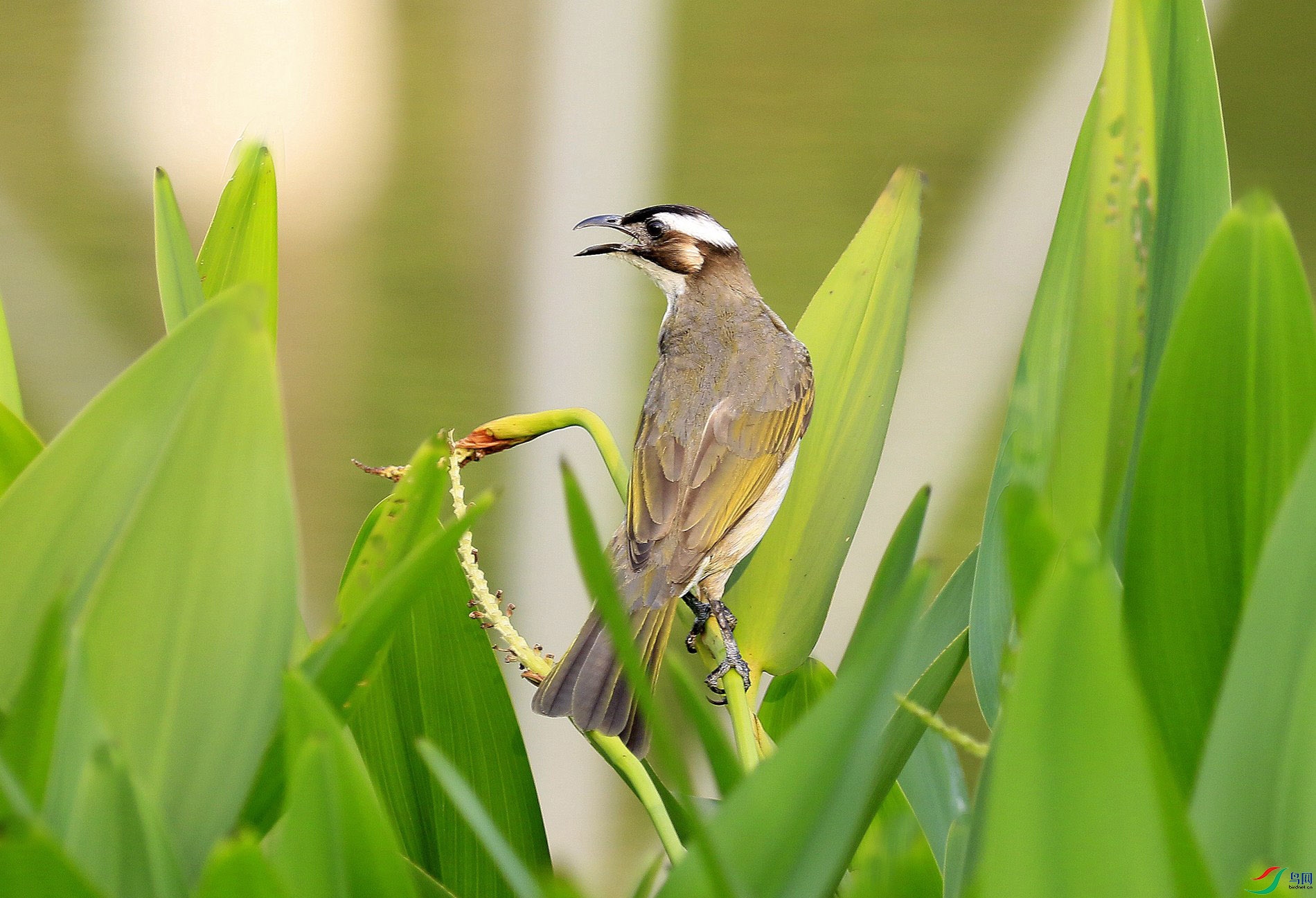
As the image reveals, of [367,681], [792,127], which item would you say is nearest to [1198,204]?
[367,681]

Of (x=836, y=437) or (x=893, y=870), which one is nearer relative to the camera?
(x=893, y=870)

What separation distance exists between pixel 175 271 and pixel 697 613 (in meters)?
0.29

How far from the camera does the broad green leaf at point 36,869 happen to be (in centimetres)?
12

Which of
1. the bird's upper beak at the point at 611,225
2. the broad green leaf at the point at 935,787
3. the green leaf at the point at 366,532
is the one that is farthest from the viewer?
the bird's upper beak at the point at 611,225

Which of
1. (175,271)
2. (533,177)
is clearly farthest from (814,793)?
(533,177)

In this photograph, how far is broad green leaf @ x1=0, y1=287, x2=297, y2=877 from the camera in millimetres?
162

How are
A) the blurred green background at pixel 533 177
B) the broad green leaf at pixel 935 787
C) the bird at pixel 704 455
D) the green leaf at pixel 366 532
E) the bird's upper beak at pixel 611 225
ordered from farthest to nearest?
1. the blurred green background at pixel 533 177
2. the bird's upper beak at pixel 611 225
3. the bird at pixel 704 455
4. the broad green leaf at pixel 935 787
5. the green leaf at pixel 366 532

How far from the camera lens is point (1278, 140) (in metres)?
0.89

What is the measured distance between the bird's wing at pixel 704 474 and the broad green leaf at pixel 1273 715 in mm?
285

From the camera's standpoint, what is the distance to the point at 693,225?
585 millimetres

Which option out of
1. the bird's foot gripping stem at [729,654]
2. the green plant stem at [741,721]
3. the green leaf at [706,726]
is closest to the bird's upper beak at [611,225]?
the bird's foot gripping stem at [729,654]

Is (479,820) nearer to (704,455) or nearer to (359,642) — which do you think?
(359,642)

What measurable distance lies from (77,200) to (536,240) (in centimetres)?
47

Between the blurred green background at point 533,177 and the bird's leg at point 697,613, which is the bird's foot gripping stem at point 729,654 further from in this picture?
the blurred green background at point 533,177
